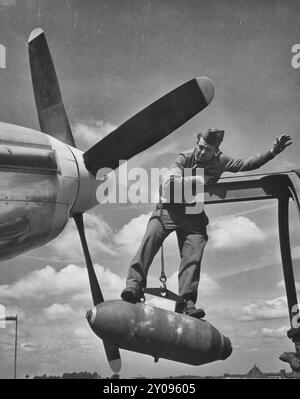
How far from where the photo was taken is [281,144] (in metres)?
6.14

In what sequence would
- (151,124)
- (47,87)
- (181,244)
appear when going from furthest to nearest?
(47,87), (181,244), (151,124)

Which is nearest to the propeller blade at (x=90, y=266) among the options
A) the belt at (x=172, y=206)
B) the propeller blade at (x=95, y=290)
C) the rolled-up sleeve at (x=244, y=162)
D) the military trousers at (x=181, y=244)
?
the propeller blade at (x=95, y=290)

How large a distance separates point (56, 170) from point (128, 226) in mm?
1333

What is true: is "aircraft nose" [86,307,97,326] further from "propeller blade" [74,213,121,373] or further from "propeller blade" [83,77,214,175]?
"propeller blade" [83,77,214,175]

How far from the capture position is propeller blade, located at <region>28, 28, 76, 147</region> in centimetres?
657

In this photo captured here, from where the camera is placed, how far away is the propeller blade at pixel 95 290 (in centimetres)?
585

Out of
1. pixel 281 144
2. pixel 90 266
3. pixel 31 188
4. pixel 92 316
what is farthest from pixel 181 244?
pixel 31 188

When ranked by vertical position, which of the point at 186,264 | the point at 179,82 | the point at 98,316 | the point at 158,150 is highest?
the point at 179,82

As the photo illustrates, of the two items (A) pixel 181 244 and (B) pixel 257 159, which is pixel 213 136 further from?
(A) pixel 181 244

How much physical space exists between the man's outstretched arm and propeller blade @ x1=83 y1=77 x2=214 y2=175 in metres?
0.81

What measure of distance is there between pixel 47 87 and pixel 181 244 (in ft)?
8.54
